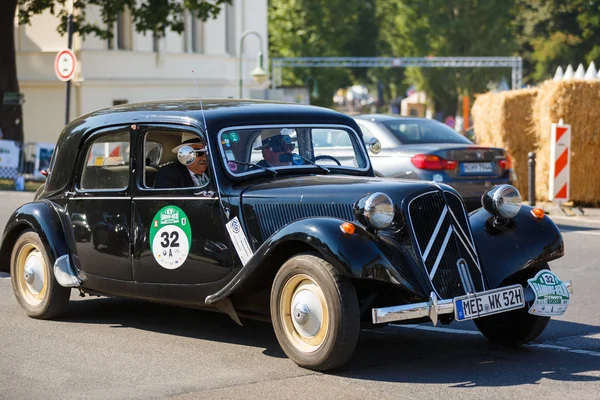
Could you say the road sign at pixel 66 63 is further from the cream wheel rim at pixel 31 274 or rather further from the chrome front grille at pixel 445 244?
the chrome front grille at pixel 445 244

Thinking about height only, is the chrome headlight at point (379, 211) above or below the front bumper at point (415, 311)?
above

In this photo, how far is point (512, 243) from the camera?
7.27m

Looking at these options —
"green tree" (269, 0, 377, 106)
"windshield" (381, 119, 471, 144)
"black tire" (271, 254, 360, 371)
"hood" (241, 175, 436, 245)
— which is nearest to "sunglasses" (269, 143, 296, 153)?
"hood" (241, 175, 436, 245)

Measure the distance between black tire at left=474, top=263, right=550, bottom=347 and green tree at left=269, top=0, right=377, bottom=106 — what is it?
66.8m

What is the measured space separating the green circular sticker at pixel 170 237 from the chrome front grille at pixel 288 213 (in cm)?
65

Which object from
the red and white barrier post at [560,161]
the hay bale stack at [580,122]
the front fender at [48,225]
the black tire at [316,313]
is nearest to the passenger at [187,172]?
the front fender at [48,225]

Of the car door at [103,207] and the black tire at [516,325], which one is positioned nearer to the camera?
the black tire at [516,325]

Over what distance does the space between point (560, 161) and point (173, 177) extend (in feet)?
36.7

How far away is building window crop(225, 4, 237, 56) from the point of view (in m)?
45.7

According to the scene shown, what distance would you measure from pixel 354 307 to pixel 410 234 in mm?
610

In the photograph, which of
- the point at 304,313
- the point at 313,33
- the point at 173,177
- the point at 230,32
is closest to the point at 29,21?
the point at 230,32

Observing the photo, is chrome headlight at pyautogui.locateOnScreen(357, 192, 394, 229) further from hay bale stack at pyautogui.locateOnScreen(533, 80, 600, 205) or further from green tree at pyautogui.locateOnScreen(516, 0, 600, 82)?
green tree at pyautogui.locateOnScreen(516, 0, 600, 82)

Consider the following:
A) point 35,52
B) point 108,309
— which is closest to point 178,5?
point 35,52

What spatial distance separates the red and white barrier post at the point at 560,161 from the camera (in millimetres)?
17609
